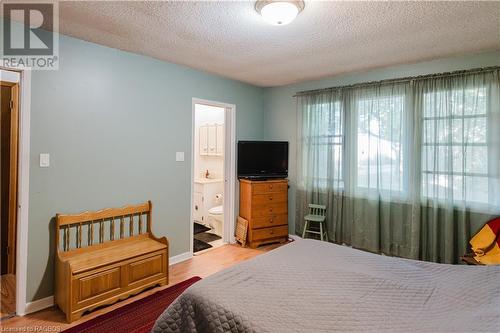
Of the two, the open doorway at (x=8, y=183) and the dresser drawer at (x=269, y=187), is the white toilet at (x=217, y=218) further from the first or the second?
the open doorway at (x=8, y=183)

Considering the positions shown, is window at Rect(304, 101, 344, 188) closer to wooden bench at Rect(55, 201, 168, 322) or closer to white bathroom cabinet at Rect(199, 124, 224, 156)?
white bathroom cabinet at Rect(199, 124, 224, 156)

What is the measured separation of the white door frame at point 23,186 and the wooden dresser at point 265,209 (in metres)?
2.55

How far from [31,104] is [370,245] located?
3970 mm

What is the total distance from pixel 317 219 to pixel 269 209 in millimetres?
719

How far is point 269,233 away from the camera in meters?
4.16

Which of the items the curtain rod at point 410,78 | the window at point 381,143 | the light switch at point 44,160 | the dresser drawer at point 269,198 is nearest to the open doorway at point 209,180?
the dresser drawer at point 269,198

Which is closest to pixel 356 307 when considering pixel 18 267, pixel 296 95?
pixel 18 267


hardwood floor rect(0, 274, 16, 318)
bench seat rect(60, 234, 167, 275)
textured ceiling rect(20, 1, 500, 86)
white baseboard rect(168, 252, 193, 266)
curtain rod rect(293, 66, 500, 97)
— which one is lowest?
hardwood floor rect(0, 274, 16, 318)

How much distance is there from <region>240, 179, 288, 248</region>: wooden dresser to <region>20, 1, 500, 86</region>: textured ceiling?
5.64 feet

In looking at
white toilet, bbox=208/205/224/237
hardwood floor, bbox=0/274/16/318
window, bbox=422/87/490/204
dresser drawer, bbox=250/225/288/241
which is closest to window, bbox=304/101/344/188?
dresser drawer, bbox=250/225/288/241

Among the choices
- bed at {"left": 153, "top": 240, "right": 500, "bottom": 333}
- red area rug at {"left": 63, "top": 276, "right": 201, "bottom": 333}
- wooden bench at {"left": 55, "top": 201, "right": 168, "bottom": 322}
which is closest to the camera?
bed at {"left": 153, "top": 240, "right": 500, "bottom": 333}

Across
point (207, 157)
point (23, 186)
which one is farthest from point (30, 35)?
point (207, 157)

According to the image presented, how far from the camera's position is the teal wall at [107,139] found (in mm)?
2457

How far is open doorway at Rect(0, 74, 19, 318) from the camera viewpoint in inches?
98.4
